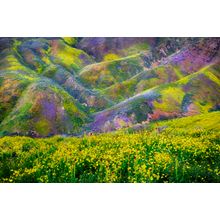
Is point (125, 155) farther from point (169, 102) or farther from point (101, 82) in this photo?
point (101, 82)

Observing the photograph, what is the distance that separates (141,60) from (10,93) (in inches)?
73.6

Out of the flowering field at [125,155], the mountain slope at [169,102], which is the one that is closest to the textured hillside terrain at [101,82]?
the mountain slope at [169,102]

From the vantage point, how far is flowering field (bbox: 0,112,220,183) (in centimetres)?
645

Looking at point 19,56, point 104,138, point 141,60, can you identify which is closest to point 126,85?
point 141,60

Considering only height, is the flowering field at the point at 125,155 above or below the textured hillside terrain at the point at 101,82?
below

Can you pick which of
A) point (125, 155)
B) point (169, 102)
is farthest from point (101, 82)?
point (125, 155)

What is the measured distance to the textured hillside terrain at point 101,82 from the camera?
715 cm

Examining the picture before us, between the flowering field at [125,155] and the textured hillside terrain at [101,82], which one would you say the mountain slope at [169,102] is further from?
the flowering field at [125,155]

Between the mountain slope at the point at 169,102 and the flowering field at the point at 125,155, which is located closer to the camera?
the flowering field at the point at 125,155

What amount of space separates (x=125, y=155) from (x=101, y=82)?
1353 mm

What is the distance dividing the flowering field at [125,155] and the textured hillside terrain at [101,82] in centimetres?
17

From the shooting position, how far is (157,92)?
7.34 meters

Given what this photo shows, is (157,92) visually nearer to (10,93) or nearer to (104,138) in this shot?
(104,138)

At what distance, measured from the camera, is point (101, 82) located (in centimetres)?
760
